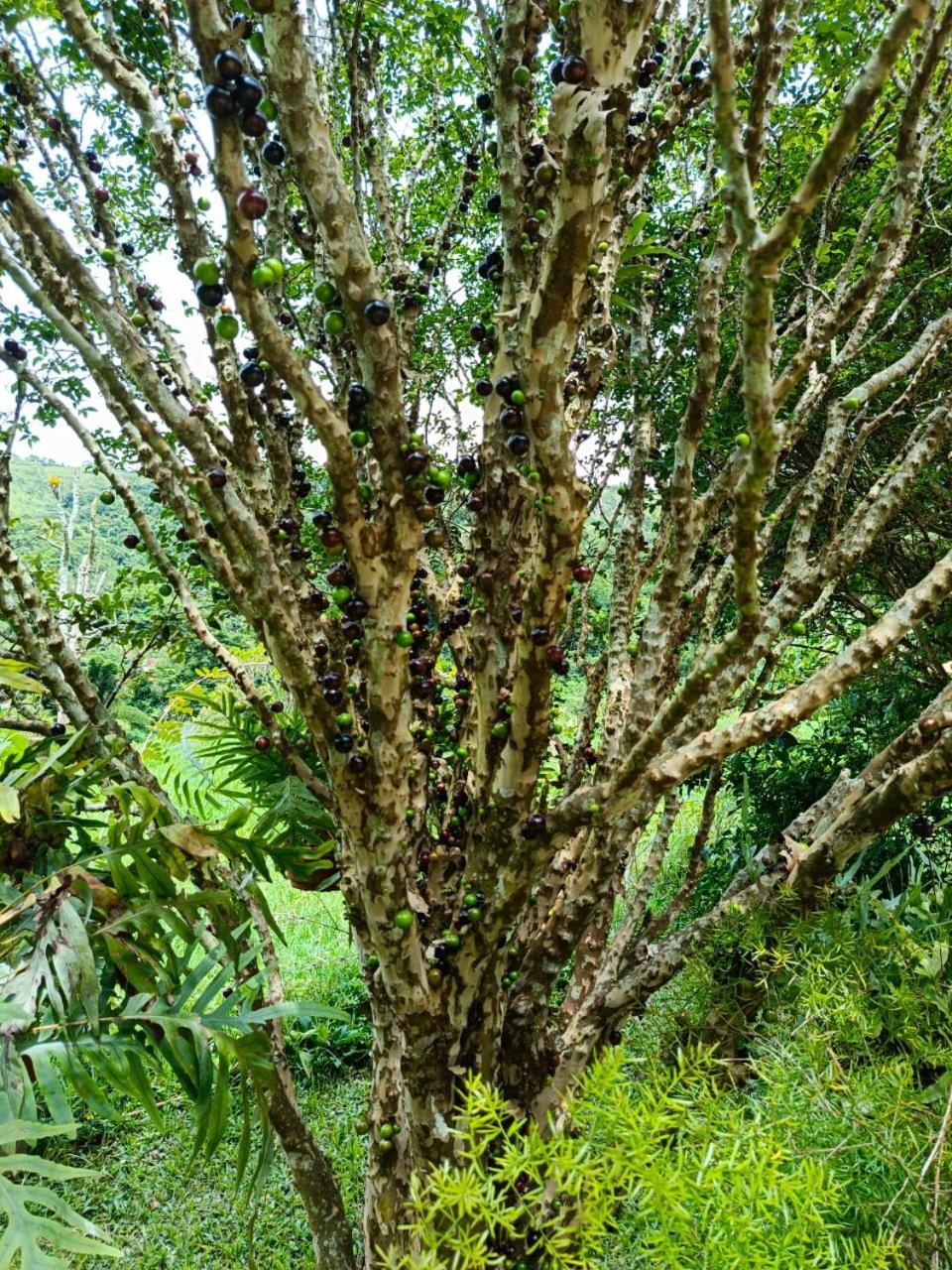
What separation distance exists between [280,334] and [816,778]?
5.67 m

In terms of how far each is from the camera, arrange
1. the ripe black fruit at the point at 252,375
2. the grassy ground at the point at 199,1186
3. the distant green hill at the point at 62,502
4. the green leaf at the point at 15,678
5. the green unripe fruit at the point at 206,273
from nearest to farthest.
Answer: the green unripe fruit at the point at 206,273 < the ripe black fruit at the point at 252,375 < the green leaf at the point at 15,678 < the grassy ground at the point at 199,1186 < the distant green hill at the point at 62,502

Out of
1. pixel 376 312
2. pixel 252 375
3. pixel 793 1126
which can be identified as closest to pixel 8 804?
pixel 252 375

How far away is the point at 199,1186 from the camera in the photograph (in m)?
4.45

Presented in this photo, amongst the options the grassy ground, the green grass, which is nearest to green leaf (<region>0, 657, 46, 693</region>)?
the green grass

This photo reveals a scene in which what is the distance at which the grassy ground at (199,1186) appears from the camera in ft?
12.9

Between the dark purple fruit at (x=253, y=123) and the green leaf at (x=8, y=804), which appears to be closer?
the dark purple fruit at (x=253, y=123)

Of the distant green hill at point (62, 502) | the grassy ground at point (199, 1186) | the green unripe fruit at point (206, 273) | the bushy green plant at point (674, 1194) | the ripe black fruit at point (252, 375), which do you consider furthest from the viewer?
the distant green hill at point (62, 502)

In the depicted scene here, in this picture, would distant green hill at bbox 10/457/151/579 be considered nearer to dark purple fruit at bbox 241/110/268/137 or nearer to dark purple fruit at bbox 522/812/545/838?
dark purple fruit at bbox 522/812/545/838

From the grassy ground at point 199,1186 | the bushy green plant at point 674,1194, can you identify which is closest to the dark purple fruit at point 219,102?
the bushy green plant at point 674,1194

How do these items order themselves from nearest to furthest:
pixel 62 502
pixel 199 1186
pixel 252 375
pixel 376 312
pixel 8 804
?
1. pixel 376 312
2. pixel 252 375
3. pixel 8 804
4. pixel 199 1186
5. pixel 62 502

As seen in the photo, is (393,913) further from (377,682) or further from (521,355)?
(521,355)

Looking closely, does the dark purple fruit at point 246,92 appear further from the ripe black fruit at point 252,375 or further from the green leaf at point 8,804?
the green leaf at point 8,804

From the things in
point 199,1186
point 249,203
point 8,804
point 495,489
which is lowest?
point 199,1186

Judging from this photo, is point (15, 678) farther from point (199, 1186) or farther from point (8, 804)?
point (199, 1186)
